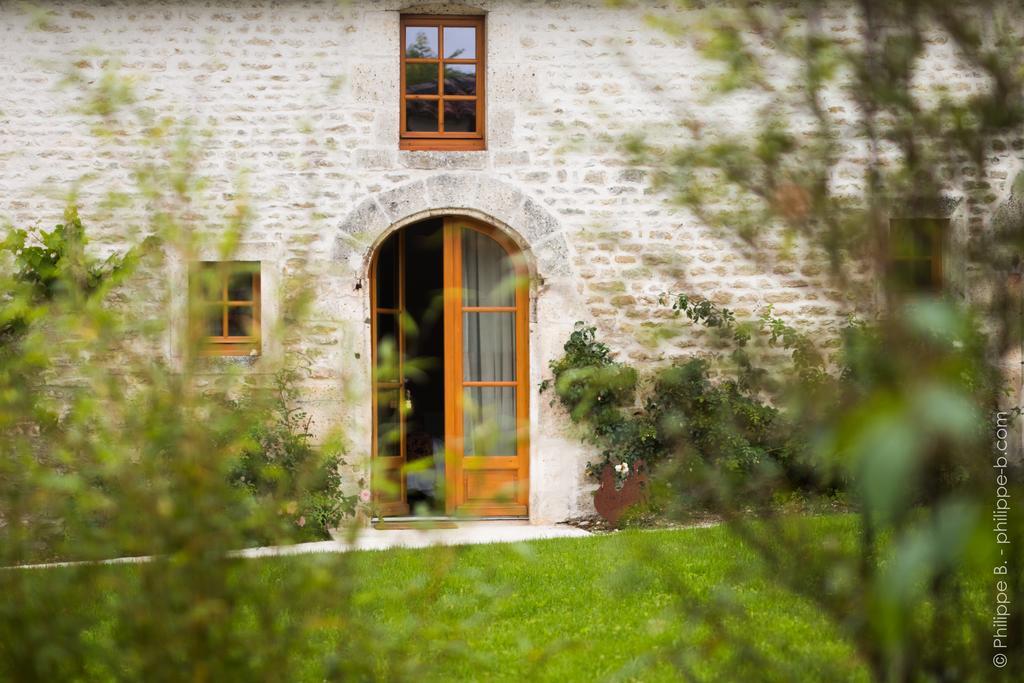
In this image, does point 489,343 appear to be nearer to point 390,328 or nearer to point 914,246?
point 390,328

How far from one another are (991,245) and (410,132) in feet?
22.7

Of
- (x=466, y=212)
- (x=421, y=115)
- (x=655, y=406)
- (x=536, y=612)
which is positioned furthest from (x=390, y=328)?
(x=536, y=612)

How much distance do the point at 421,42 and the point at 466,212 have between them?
1376 millimetres

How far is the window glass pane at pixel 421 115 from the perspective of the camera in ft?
26.9

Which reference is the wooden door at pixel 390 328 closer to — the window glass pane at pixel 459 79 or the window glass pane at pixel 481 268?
the window glass pane at pixel 481 268

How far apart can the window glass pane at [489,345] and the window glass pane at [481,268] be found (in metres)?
0.11

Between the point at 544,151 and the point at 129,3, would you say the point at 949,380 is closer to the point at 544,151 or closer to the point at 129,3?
the point at 544,151

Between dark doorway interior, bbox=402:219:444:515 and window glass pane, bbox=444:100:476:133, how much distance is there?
0.74m

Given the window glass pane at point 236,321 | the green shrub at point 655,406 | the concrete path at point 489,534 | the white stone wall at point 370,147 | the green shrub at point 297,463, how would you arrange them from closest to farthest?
the concrete path at point 489,534 → the green shrub at point 297,463 → the green shrub at point 655,406 → the white stone wall at point 370,147 → the window glass pane at point 236,321

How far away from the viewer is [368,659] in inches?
82.7

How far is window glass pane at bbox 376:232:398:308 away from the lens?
328 inches

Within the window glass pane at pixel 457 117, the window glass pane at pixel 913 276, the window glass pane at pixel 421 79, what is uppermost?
the window glass pane at pixel 421 79

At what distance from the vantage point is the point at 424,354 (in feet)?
30.5

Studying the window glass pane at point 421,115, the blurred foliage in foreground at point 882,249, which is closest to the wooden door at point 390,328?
the window glass pane at point 421,115
